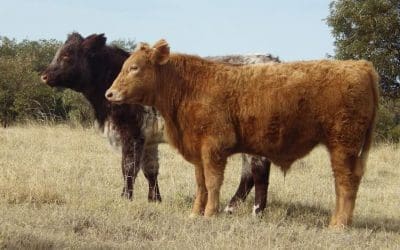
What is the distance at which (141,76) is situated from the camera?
775 cm

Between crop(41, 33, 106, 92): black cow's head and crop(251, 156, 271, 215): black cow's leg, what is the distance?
265 cm

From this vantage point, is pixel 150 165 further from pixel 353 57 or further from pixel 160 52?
pixel 353 57

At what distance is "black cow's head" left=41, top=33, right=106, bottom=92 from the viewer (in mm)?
9344

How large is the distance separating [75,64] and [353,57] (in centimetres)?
1397

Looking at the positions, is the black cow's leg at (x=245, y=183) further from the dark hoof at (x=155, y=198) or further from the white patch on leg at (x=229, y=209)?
the dark hoof at (x=155, y=198)

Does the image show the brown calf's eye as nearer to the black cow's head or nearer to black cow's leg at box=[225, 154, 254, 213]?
the black cow's head

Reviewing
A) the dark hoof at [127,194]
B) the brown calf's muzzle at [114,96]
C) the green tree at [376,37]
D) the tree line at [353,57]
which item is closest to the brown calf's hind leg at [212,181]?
the brown calf's muzzle at [114,96]

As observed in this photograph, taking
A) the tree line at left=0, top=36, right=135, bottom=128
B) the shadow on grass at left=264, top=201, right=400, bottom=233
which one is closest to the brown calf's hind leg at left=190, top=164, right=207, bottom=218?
the shadow on grass at left=264, top=201, right=400, bottom=233

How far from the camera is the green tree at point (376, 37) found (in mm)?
21469

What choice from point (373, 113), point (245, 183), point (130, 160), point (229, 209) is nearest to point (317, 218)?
point (229, 209)

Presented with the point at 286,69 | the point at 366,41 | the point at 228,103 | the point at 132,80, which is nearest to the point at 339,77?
the point at 286,69

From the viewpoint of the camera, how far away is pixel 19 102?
20703mm

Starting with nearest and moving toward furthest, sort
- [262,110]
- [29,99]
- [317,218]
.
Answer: [262,110] → [317,218] → [29,99]

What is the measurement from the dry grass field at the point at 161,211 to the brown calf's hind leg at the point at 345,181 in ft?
0.58
